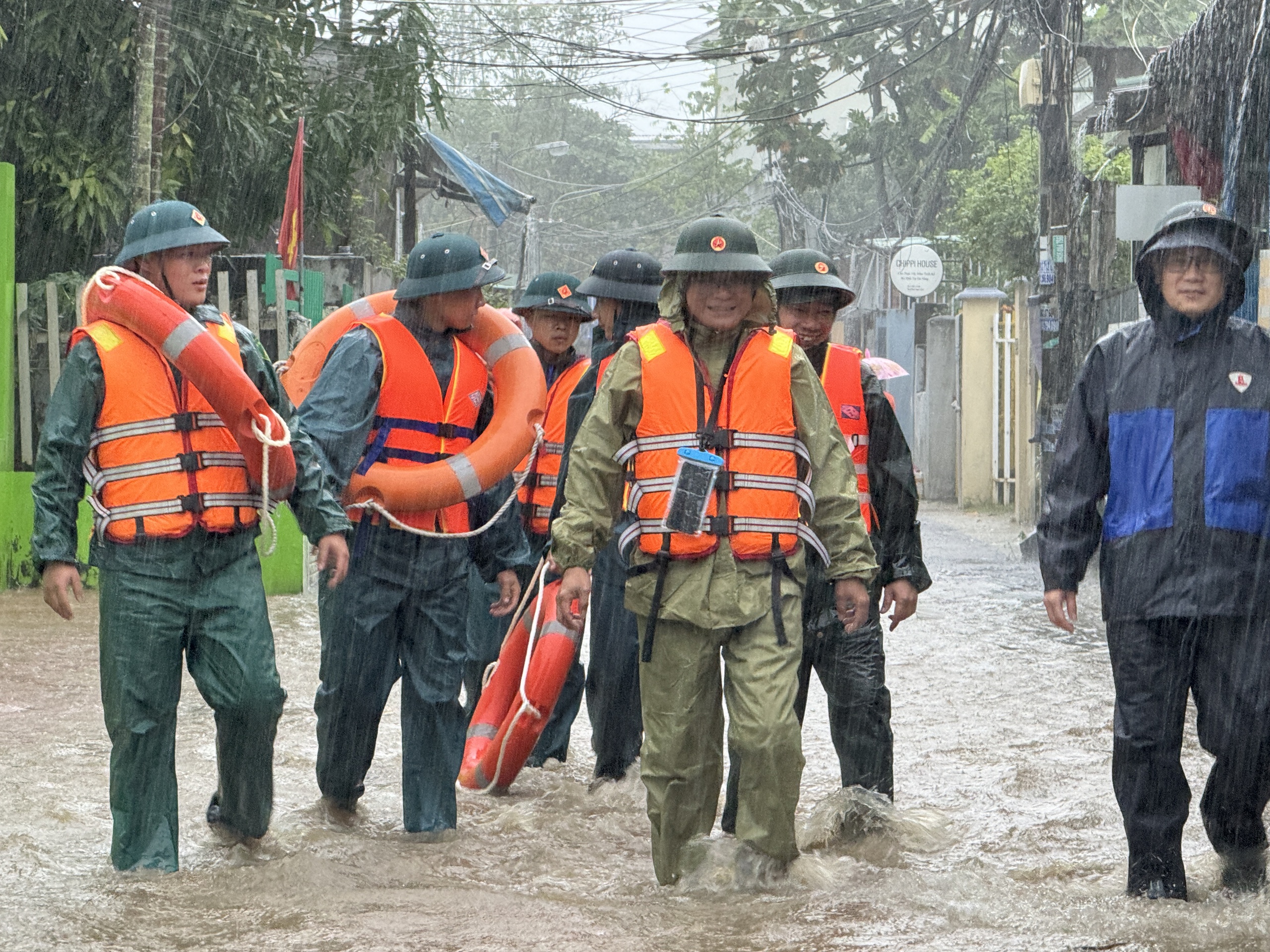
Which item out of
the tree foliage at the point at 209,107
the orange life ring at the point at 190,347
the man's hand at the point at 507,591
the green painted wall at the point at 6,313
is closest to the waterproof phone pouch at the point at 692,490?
the orange life ring at the point at 190,347

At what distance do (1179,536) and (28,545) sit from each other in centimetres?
934

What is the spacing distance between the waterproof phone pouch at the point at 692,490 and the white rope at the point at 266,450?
45.8 inches

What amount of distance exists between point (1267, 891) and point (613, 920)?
183 cm

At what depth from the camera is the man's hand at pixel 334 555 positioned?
16.5 feet

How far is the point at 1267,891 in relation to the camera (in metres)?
4.60

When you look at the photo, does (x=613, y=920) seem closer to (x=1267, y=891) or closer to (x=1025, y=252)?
(x=1267, y=891)

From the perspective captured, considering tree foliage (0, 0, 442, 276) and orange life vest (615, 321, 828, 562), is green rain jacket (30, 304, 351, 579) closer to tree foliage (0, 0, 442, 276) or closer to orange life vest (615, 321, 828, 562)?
orange life vest (615, 321, 828, 562)

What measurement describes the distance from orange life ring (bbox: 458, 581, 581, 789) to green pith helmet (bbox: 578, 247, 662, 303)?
1.17 m

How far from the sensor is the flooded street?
4336mm

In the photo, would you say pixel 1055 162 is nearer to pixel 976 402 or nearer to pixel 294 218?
pixel 976 402

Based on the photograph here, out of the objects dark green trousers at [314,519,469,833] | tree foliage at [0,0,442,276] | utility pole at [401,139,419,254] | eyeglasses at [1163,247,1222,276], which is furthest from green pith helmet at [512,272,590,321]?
utility pole at [401,139,419,254]

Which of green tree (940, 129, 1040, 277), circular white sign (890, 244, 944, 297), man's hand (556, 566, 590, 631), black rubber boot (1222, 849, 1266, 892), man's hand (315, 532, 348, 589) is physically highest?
green tree (940, 129, 1040, 277)

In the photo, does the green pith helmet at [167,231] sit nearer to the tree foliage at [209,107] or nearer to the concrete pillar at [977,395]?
the tree foliage at [209,107]

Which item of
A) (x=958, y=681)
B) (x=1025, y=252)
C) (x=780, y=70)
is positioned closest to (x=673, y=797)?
(x=958, y=681)
